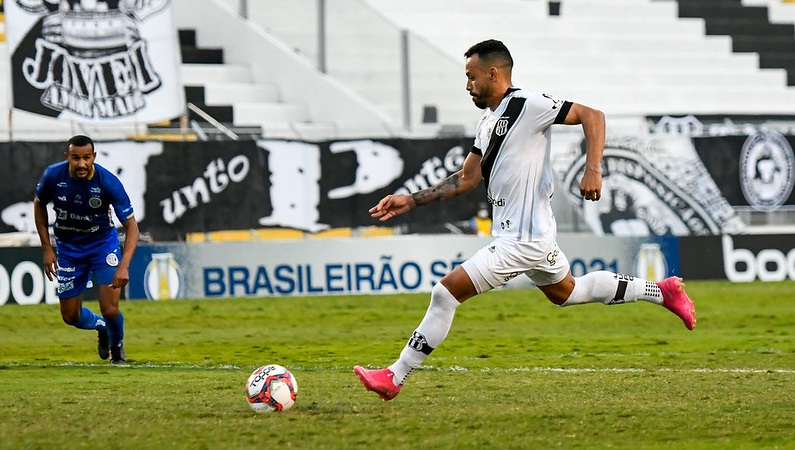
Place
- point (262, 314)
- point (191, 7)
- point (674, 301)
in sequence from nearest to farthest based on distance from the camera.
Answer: point (674, 301)
point (262, 314)
point (191, 7)

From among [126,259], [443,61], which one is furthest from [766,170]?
[126,259]

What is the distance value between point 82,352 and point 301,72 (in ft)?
39.6

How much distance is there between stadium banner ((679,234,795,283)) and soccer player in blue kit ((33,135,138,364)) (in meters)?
11.4

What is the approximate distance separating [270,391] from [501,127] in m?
2.08

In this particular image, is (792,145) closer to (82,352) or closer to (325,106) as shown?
(325,106)

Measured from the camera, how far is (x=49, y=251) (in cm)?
1162

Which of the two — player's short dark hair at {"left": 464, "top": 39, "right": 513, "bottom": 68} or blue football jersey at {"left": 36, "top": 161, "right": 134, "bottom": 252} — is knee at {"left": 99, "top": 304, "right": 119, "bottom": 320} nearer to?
blue football jersey at {"left": 36, "top": 161, "right": 134, "bottom": 252}

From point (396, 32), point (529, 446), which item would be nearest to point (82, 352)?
point (529, 446)

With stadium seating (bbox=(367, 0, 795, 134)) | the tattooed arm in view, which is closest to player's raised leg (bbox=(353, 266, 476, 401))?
the tattooed arm

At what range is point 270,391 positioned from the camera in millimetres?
8047

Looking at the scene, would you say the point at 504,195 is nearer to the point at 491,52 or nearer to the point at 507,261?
the point at 507,261

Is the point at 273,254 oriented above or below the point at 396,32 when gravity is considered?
below

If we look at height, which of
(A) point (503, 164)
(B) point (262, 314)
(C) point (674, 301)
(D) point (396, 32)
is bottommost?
(B) point (262, 314)

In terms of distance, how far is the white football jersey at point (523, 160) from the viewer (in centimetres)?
844
